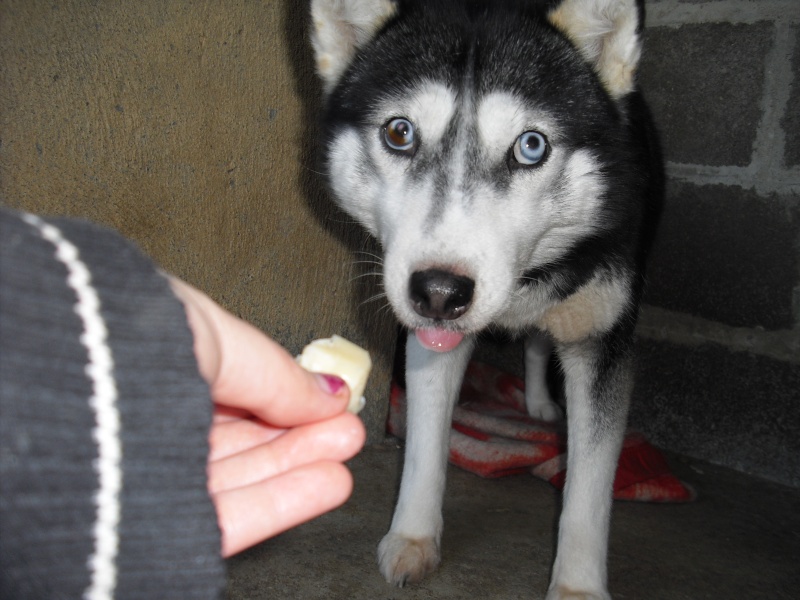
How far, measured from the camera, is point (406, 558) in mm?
2072

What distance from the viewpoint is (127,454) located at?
786 millimetres

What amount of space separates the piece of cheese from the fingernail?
2cm

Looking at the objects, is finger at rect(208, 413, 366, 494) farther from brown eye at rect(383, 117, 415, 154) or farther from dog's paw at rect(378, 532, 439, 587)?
dog's paw at rect(378, 532, 439, 587)

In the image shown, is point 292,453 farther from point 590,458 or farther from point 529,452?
point 529,452

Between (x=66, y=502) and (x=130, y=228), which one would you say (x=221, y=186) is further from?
(x=66, y=502)

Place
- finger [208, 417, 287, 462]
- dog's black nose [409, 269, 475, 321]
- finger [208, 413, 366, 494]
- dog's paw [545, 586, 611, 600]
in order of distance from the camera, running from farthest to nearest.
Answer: dog's paw [545, 586, 611, 600] → dog's black nose [409, 269, 475, 321] → finger [208, 417, 287, 462] → finger [208, 413, 366, 494]

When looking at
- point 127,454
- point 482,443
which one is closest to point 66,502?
point 127,454

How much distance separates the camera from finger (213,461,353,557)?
946 mm

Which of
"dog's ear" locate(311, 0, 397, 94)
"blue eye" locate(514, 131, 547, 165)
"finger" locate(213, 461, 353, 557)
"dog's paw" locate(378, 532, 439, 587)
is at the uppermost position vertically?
"dog's ear" locate(311, 0, 397, 94)

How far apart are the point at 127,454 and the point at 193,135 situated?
62.3 inches

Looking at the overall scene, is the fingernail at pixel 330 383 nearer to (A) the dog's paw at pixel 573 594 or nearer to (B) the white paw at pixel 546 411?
(A) the dog's paw at pixel 573 594

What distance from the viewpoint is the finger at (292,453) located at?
3.37 feet

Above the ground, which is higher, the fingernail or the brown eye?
the brown eye

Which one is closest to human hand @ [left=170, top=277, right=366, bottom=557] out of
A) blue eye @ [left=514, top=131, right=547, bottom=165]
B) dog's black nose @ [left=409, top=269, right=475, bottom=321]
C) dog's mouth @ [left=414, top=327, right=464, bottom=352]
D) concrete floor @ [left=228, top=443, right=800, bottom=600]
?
dog's black nose @ [left=409, top=269, right=475, bottom=321]
